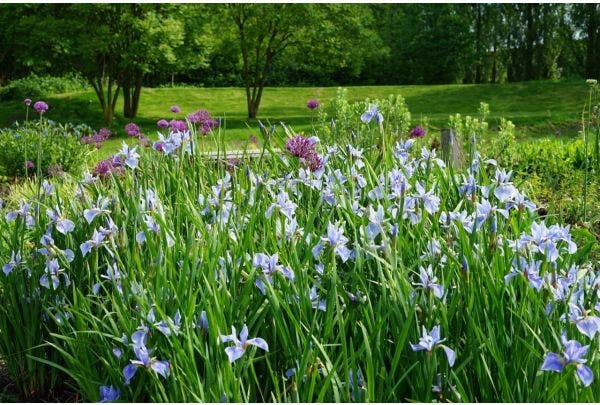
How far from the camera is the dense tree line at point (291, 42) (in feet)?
60.5

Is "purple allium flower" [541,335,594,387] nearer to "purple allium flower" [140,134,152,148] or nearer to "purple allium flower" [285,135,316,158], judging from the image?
"purple allium flower" [285,135,316,158]

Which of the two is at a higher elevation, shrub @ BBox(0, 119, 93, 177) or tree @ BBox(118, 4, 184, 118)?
tree @ BBox(118, 4, 184, 118)

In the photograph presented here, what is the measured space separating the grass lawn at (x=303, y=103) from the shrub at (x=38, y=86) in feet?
4.40

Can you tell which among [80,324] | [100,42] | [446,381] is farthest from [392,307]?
[100,42]

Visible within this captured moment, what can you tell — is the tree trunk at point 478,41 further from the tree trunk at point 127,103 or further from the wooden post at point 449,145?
the wooden post at point 449,145

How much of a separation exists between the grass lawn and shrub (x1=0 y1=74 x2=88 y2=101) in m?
1.34

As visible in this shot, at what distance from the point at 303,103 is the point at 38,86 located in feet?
35.8

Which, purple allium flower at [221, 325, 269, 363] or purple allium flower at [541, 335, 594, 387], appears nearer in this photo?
purple allium flower at [541, 335, 594, 387]

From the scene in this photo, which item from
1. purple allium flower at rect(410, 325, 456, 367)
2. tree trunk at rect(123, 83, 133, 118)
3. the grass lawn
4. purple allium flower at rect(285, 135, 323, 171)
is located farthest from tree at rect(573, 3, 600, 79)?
purple allium flower at rect(410, 325, 456, 367)

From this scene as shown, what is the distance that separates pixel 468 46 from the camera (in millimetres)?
35781

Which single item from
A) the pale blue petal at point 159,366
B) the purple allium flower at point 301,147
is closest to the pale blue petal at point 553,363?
the pale blue petal at point 159,366

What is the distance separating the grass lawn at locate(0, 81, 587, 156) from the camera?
20844mm

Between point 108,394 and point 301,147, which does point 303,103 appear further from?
point 108,394

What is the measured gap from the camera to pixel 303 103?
27266 mm
